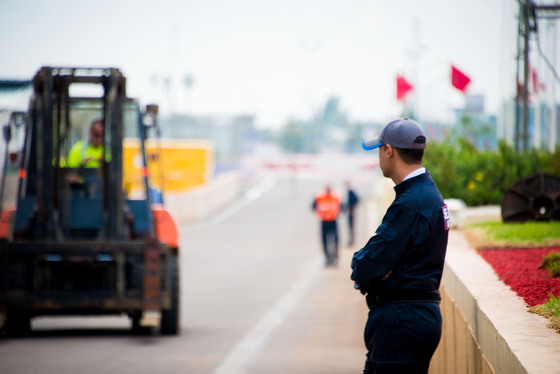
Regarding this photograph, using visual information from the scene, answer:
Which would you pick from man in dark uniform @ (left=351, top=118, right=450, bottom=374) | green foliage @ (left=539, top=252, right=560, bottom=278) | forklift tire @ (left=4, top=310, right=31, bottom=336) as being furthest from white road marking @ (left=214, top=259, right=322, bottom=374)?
man in dark uniform @ (left=351, top=118, right=450, bottom=374)

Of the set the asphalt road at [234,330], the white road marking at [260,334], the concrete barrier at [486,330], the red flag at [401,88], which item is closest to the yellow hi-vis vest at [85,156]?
the asphalt road at [234,330]

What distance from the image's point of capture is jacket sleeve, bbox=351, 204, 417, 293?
4430 millimetres

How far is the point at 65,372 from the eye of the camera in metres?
9.31

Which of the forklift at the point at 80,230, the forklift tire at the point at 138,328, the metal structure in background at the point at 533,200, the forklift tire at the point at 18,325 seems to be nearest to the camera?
the forklift at the point at 80,230

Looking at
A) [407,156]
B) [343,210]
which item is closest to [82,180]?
[407,156]

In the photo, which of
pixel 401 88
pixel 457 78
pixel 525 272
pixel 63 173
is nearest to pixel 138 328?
pixel 63 173

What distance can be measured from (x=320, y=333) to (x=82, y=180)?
12.3 feet

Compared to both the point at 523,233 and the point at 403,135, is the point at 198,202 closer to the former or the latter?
the point at 523,233

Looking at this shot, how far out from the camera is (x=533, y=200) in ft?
40.4

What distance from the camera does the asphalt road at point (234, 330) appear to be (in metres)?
10.0

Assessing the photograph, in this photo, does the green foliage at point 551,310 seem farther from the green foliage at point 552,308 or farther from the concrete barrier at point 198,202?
the concrete barrier at point 198,202

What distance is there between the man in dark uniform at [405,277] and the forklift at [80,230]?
23.0ft

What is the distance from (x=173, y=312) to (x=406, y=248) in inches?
314

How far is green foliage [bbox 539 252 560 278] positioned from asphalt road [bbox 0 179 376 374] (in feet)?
9.23
